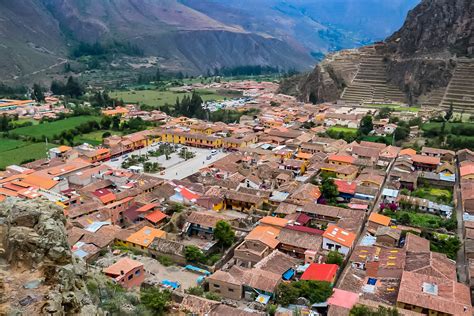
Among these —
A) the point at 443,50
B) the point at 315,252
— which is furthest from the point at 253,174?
the point at 443,50

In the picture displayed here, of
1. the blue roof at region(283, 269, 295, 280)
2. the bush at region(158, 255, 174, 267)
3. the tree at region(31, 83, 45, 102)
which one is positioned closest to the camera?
the blue roof at region(283, 269, 295, 280)

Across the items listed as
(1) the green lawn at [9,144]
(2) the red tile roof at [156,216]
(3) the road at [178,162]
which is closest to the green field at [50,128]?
(1) the green lawn at [9,144]

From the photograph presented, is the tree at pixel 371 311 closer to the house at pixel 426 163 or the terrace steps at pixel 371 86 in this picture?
the house at pixel 426 163

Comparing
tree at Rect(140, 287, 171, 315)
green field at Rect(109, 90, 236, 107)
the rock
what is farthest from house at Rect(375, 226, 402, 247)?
green field at Rect(109, 90, 236, 107)

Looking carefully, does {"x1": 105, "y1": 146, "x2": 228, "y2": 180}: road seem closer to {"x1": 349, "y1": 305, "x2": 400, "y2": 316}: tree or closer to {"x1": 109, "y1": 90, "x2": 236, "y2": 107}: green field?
{"x1": 349, "y1": 305, "x2": 400, "y2": 316}: tree

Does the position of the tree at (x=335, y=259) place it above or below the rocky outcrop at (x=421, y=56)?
below

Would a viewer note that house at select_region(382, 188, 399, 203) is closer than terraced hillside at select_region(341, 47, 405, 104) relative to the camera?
Yes

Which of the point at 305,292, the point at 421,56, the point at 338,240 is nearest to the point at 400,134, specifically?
the point at 338,240

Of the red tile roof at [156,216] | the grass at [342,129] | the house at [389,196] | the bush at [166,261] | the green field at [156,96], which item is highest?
the green field at [156,96]
